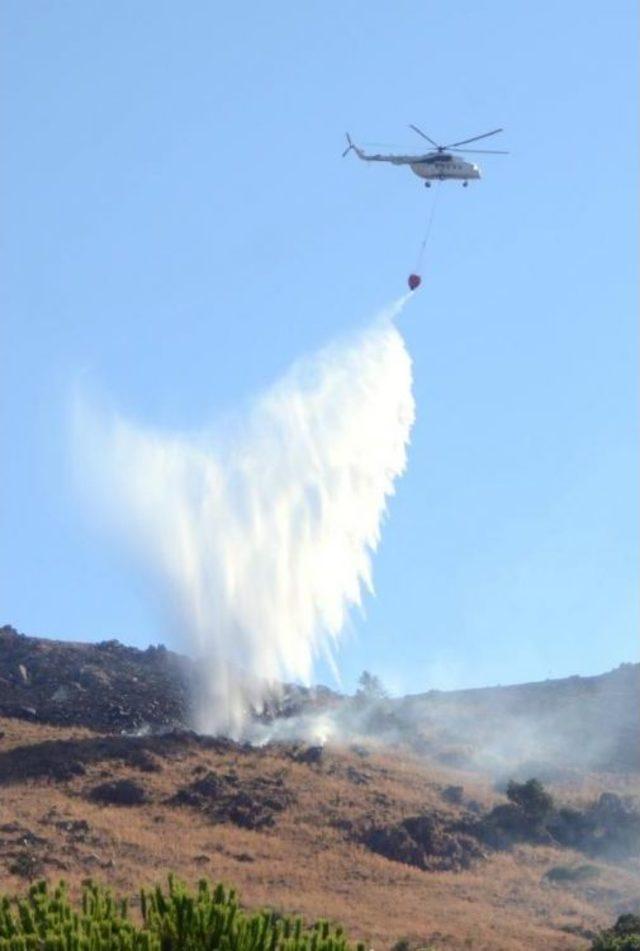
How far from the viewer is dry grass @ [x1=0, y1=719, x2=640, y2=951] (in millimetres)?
55406

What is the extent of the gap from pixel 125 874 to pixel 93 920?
24924 millimetres

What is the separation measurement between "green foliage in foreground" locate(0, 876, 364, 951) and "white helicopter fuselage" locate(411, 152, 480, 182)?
5797cm

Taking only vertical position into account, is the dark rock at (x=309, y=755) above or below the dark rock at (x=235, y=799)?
above

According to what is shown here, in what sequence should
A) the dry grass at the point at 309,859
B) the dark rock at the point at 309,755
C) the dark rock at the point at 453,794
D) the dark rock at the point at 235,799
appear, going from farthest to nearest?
the dark rock at the point at 309,755, the dark rock at the point at 453,794, the dark rock at the point at 235,799, the dry grass at the point at 309,859

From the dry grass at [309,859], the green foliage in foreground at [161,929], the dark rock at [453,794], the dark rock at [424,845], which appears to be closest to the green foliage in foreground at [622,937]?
the dry grass at [309,859]

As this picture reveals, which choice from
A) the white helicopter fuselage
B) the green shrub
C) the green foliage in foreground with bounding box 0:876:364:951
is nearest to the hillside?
the green shrub

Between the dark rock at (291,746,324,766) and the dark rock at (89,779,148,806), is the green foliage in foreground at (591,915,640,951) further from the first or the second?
the dark rock at (291,746,324,766)

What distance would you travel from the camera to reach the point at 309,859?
63594 mm

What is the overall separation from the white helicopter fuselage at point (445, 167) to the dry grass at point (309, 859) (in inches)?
1244

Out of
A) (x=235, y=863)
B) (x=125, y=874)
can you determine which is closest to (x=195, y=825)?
(x=235, y=863)

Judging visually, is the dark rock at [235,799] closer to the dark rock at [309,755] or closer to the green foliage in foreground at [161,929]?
the dark rock at [309,755]

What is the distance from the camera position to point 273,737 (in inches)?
3386

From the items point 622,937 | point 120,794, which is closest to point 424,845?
point 120,794

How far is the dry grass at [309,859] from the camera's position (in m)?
55.4
